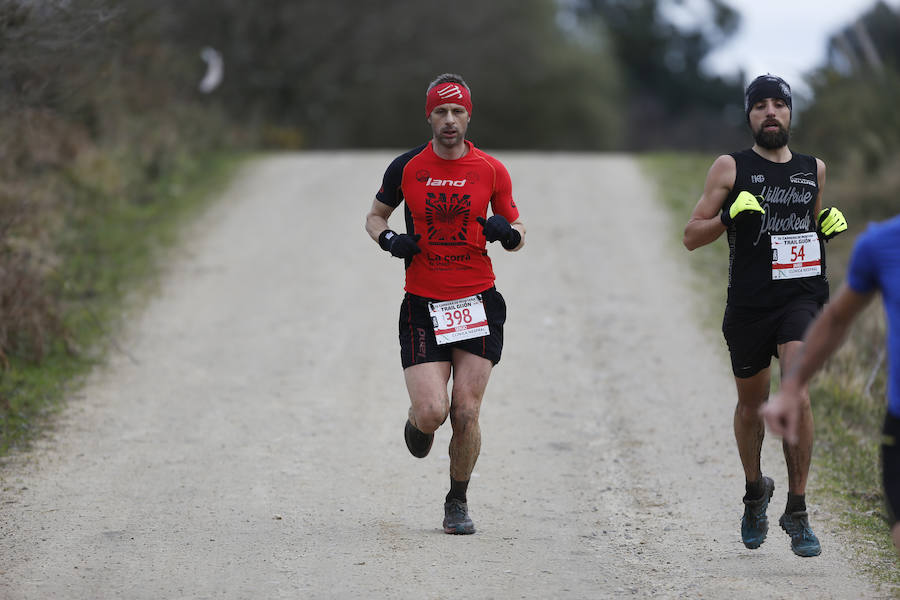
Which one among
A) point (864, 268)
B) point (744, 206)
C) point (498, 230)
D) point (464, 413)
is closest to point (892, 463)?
point (864, 268)

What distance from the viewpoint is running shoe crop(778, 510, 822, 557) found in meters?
5.72

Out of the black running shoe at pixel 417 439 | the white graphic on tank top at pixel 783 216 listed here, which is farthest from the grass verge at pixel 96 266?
the white graphic on tank top at pixel 783 216

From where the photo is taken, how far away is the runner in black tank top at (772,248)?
19.0 feet

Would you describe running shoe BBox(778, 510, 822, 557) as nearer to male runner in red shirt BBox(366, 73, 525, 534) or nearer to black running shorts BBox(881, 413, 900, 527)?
male runner in red shirt BBox(366, 73, 525, 534)

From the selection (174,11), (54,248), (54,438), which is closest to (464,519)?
(54,438)

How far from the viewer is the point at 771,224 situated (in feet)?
19.1

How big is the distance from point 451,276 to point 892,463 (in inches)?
112

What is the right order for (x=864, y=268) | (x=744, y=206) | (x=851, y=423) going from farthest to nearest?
(x=851, y=423) → (x=744, y=206) → (x=864, y=268)

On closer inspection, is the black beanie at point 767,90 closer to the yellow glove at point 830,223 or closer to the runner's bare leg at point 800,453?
the yellow glove at point 830,223

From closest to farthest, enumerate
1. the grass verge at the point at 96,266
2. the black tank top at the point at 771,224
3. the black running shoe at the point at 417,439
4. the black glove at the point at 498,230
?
1. the black tank top at the point at 771,224
2. the black glove at the point at 498,230
3. the black running shoe at the point at 417,439
4. the grass verge at the point at 96,266

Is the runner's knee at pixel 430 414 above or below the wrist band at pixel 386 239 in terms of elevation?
below

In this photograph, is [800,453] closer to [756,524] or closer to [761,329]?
[756,524]

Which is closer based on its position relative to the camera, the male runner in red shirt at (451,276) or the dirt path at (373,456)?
the dirt path at (373,456)

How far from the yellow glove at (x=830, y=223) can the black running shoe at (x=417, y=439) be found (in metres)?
2.36
